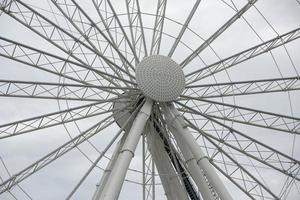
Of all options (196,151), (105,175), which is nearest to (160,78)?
(196,151)

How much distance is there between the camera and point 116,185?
18.2 metres

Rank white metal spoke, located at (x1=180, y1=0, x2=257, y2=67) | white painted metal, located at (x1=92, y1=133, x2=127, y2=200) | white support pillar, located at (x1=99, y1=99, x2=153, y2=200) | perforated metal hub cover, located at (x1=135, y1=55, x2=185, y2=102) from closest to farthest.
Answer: white support pillar, located at (x1=99, y1=99, x2=153, y2=200)
white painted metal, located at (x1=92, y1=133, x2=127, y2=200)
perforated metal hub cover, located at (x1=135, y1=55, x2=185, y2=102)
white metal spoke, located at (x1=180, y1=0, x2=257, y2=67)

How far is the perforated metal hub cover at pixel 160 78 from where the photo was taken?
2320cm

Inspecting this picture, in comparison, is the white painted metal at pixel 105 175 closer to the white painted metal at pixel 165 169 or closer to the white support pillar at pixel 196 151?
the white painted metal at pixel 165 169

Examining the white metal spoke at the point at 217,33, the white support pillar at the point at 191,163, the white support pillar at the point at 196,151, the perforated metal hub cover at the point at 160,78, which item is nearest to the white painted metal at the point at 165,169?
the white support pillar at the point at 191,163

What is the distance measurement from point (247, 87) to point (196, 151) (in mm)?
6644

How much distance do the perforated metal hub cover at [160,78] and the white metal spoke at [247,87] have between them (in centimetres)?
217

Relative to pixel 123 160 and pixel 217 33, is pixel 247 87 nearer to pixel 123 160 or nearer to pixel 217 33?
pixel 217 33

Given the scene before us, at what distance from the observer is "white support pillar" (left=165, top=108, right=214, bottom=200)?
2305 centimetres

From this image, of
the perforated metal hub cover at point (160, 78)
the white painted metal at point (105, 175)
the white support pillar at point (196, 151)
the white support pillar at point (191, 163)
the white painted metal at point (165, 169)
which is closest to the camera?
the white support pillar at point (196, 151)

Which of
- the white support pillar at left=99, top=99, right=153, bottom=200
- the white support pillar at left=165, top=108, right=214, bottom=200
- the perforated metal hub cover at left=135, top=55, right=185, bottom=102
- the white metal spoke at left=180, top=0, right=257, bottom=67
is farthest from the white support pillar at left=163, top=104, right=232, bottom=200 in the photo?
the white metal spoke at left=180, top=0, right=257, bottom=67

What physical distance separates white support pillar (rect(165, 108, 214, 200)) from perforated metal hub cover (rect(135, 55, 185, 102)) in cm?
169

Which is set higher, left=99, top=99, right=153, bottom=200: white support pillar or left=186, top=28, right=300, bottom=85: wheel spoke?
left=186, top=28, right=300, bottom=85: wheel spoke

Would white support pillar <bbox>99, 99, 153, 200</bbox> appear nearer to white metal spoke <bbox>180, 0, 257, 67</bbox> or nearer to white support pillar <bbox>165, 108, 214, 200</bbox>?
white support pillar <bbox>165, 108, 214, 200</bbox>
